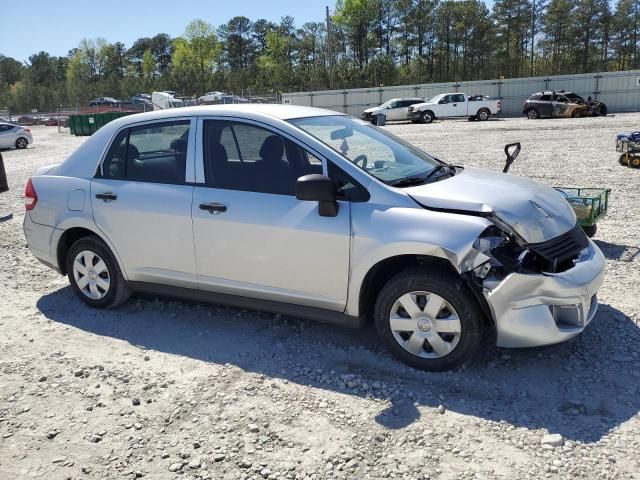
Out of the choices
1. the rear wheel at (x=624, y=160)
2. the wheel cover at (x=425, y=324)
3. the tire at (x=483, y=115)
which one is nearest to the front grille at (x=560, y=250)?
the wheel cover at (x=425, y=324)

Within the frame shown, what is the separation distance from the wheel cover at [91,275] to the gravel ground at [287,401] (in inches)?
8.6

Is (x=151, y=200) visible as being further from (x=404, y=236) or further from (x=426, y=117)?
(x=426, y=117)

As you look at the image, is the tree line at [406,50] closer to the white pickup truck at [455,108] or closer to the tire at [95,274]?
the white pickup truck at [455,108]

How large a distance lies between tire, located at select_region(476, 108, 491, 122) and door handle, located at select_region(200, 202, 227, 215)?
105 ft

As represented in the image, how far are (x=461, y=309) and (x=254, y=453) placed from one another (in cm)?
156

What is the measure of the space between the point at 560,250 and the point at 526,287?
0.47m

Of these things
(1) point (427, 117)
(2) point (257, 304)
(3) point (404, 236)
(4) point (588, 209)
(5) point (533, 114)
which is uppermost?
(1) point (427, 117)

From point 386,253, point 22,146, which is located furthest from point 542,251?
point 22,146

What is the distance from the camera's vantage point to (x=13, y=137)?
26.5 metres

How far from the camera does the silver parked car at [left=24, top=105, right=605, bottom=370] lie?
3695mm

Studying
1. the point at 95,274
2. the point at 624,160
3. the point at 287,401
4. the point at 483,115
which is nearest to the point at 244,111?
the point at 95,274

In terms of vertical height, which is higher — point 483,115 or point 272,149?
A: point 483,115

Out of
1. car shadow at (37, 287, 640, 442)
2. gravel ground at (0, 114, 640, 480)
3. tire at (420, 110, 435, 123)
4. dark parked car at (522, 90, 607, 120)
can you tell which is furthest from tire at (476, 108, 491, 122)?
car shadow at (37, 287, 640, 442)

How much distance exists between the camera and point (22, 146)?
2688cm
